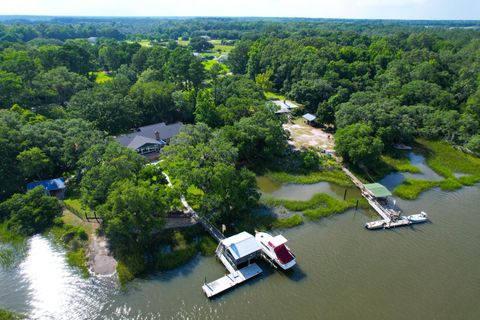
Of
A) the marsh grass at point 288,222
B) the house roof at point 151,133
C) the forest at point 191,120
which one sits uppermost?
the forest at point 191,120

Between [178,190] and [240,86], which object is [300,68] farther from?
[178,190]

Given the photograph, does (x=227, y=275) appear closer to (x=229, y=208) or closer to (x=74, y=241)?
(x=229, y=208)

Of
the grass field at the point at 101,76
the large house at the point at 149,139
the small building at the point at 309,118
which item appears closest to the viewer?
the large house at the point at 149,139

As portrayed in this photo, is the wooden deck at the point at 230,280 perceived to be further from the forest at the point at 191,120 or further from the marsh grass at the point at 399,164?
the marsh grass at the point at 399,164

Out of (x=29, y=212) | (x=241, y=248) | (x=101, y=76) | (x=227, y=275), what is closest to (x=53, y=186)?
(x=29, y=212)

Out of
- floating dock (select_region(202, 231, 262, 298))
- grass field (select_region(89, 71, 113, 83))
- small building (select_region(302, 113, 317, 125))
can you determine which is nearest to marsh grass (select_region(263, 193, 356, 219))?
floating dock (select_region(202, 231, 262, 298))

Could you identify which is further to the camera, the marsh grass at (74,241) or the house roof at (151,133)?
the house roof at (151,133)

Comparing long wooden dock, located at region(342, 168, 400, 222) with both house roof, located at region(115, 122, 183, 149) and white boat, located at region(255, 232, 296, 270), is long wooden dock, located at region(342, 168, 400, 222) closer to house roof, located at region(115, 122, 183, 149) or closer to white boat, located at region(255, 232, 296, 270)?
white boat, located at region(255, 232, 296, 270)

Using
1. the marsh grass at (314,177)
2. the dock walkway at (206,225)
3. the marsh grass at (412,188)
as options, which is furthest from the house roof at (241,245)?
the marsh grass at (412,188)
